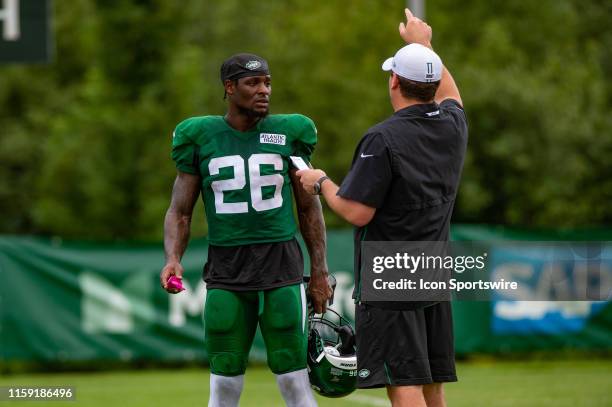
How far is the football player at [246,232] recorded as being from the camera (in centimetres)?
631

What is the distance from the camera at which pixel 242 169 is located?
6.31 m

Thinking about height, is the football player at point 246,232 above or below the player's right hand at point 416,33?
below

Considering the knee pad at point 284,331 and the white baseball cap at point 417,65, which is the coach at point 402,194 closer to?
the white baseball cap at point 417,65

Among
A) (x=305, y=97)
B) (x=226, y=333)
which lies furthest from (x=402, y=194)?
(x=305, y=97)

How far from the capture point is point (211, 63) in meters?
33.8

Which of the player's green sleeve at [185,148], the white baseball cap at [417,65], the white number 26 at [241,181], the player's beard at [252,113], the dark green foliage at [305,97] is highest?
the white baseball cap at [417,65]

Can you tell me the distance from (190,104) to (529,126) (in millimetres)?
7879

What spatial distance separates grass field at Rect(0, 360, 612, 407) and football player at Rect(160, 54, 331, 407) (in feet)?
14.1

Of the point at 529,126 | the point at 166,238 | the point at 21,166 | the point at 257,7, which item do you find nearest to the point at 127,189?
the point at 529,126

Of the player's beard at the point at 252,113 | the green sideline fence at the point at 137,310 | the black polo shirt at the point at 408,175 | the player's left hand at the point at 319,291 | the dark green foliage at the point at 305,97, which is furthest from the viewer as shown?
the dark green foliage at the point at 305,97

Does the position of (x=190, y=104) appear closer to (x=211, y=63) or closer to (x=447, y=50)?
(x=447, y=50)

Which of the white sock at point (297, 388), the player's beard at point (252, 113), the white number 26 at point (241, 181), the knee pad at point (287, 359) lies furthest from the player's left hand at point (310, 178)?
the white sock at point (297, 388)

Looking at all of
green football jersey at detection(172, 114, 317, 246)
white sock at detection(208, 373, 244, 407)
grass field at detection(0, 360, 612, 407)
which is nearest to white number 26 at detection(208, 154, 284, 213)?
green football jersey at detection(172, 114, 317, 246)

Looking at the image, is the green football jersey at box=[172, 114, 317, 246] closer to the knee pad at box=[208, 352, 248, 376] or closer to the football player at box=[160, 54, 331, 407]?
the football player at box=[160, 54, 331, 407]
